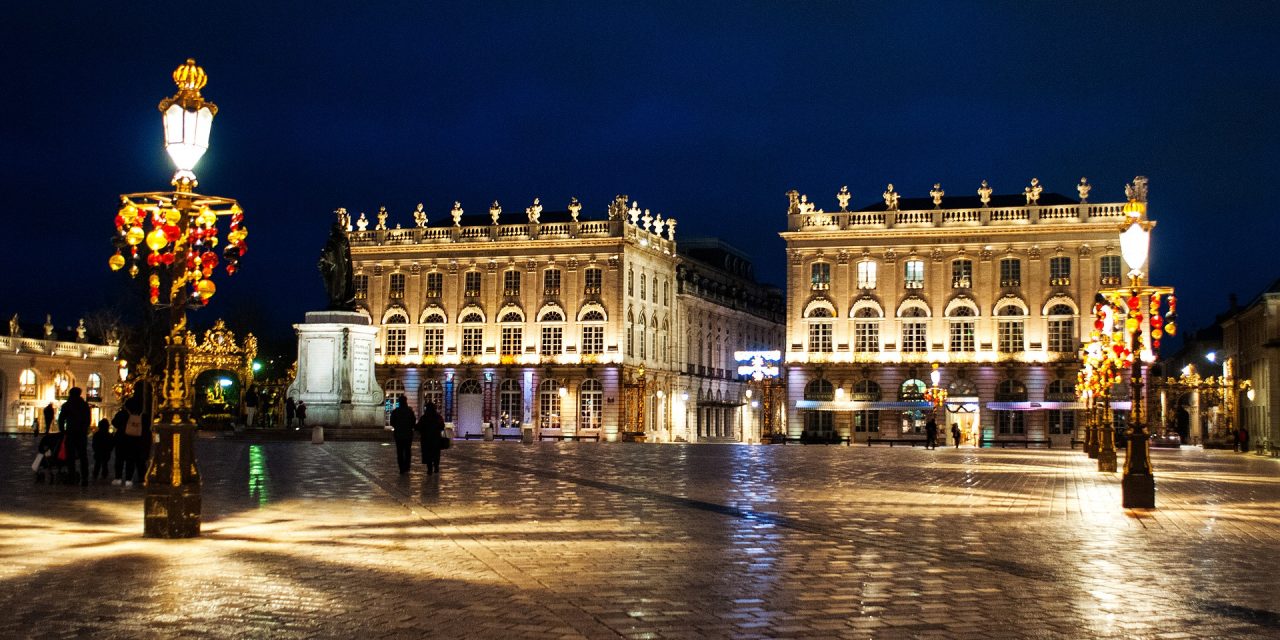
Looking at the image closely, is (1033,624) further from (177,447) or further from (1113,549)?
(177,447)

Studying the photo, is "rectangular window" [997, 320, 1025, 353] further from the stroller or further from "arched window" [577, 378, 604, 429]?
the stroller

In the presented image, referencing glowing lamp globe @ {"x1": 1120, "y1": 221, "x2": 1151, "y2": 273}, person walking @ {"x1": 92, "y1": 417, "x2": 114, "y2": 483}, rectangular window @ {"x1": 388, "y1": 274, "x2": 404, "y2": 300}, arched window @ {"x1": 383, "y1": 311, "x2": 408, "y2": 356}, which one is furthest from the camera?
rectangular window @ {"x1": 388, "y1": 274, "x2": 404, "y2": 300}

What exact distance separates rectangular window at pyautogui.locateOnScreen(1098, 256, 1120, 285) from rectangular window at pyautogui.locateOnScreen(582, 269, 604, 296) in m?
27.0

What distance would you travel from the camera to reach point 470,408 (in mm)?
82000

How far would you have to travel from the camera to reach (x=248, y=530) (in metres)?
14.0

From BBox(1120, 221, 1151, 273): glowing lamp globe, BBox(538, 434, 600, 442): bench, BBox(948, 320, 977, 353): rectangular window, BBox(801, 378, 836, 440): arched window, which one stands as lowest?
BBox(538, 434, 600, 442): bench

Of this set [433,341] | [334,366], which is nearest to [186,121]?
[334,366]

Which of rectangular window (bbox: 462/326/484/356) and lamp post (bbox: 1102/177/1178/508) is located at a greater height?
rectangular window (bbox: 462/326/484/356)

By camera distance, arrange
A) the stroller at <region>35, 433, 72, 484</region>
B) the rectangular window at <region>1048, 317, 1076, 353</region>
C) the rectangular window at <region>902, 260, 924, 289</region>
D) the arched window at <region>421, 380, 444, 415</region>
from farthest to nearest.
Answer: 1. the arched window at <region>421, 380, 444, 415</region>
2. the rectangular window at <region>902, 260, 924, 289</region>
3. the rectangular window at <region>1048, 317, 1076, 353</region>
4. the stroller at <region>35, 433, 72, 484</region>

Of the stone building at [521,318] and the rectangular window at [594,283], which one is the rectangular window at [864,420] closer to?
the stone building at [521,318]

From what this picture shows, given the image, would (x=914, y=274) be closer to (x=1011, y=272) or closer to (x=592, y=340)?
(x=1011, y=272)

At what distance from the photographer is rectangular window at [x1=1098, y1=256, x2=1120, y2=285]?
7300 cm

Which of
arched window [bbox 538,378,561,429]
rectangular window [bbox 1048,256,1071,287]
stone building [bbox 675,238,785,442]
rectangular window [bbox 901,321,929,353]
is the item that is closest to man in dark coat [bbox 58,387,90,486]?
rectangular window [bbox 901,321,929,353]

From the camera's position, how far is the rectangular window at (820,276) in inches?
3012
